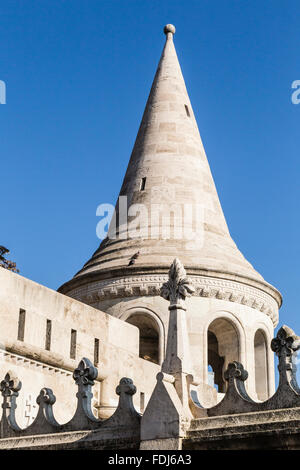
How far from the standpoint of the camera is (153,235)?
19.6 meters

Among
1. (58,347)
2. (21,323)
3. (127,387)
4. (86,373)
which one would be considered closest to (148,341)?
(58,347)

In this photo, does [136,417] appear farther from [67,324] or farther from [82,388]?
[67,324]

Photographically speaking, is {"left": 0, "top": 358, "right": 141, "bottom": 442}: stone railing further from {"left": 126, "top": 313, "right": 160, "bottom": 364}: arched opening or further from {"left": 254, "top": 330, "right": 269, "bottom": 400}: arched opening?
{"left": 254, "top": 330, "right": 269, "bottom": 400}: arched opening

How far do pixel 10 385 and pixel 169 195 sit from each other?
34.9 feet

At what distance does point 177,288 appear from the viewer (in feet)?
29.7

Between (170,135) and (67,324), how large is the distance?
30.7ft

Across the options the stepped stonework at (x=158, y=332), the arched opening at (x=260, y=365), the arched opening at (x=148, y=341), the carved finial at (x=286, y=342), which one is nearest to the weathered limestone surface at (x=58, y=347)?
the stepped stonework at (x=158, y=332)

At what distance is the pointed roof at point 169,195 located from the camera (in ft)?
62.0

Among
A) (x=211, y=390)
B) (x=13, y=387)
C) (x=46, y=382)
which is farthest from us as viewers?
(x=211, y=390)

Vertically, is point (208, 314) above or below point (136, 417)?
above

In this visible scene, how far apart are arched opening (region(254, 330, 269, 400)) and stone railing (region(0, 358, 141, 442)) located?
9.99 meters

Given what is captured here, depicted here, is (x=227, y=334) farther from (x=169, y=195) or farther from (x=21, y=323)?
(x=21, y=323)

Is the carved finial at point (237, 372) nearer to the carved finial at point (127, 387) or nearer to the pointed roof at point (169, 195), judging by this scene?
the carved finial at point (127, 387)
